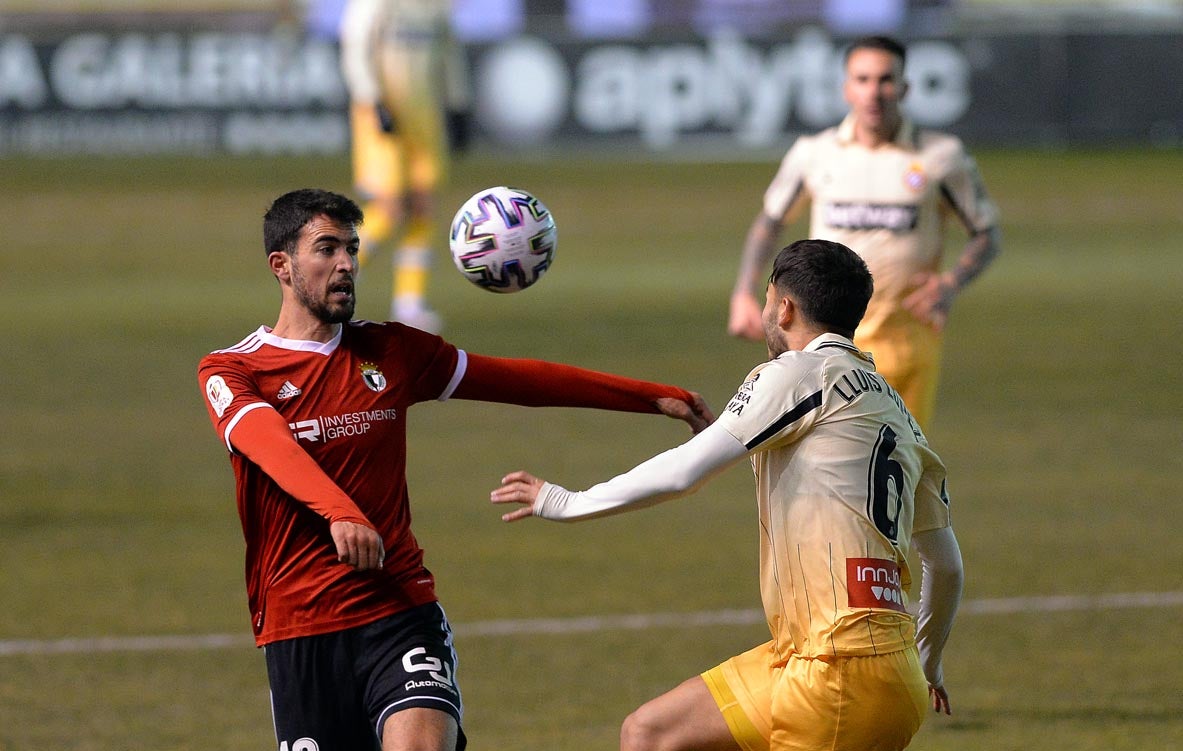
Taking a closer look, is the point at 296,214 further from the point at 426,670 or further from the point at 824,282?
the point at 824,282

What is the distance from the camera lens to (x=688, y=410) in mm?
5711

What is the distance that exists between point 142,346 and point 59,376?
1452mm

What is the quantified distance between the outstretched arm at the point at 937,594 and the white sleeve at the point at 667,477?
72cm

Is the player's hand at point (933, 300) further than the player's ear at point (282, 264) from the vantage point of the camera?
Yes

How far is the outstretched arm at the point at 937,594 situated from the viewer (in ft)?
17.2

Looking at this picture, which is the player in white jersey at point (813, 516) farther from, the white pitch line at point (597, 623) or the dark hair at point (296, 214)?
the white pitch line at point (597, 623)

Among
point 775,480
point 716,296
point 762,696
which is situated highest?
point 775,480

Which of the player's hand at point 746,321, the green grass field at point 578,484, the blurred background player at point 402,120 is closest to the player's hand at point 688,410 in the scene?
the green grass field at point 578,484

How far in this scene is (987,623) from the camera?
28.4 ft

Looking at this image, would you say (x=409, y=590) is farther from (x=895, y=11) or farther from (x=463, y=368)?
(x=895, y=11)

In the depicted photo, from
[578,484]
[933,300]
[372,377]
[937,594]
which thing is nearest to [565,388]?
[372,377]

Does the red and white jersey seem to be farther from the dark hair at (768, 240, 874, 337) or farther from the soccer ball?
the dark hair at (768, 240, 874, 337)

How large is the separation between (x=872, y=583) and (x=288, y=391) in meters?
1.75

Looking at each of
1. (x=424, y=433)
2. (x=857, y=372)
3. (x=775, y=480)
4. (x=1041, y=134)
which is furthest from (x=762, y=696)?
(x=1041, y=134)
